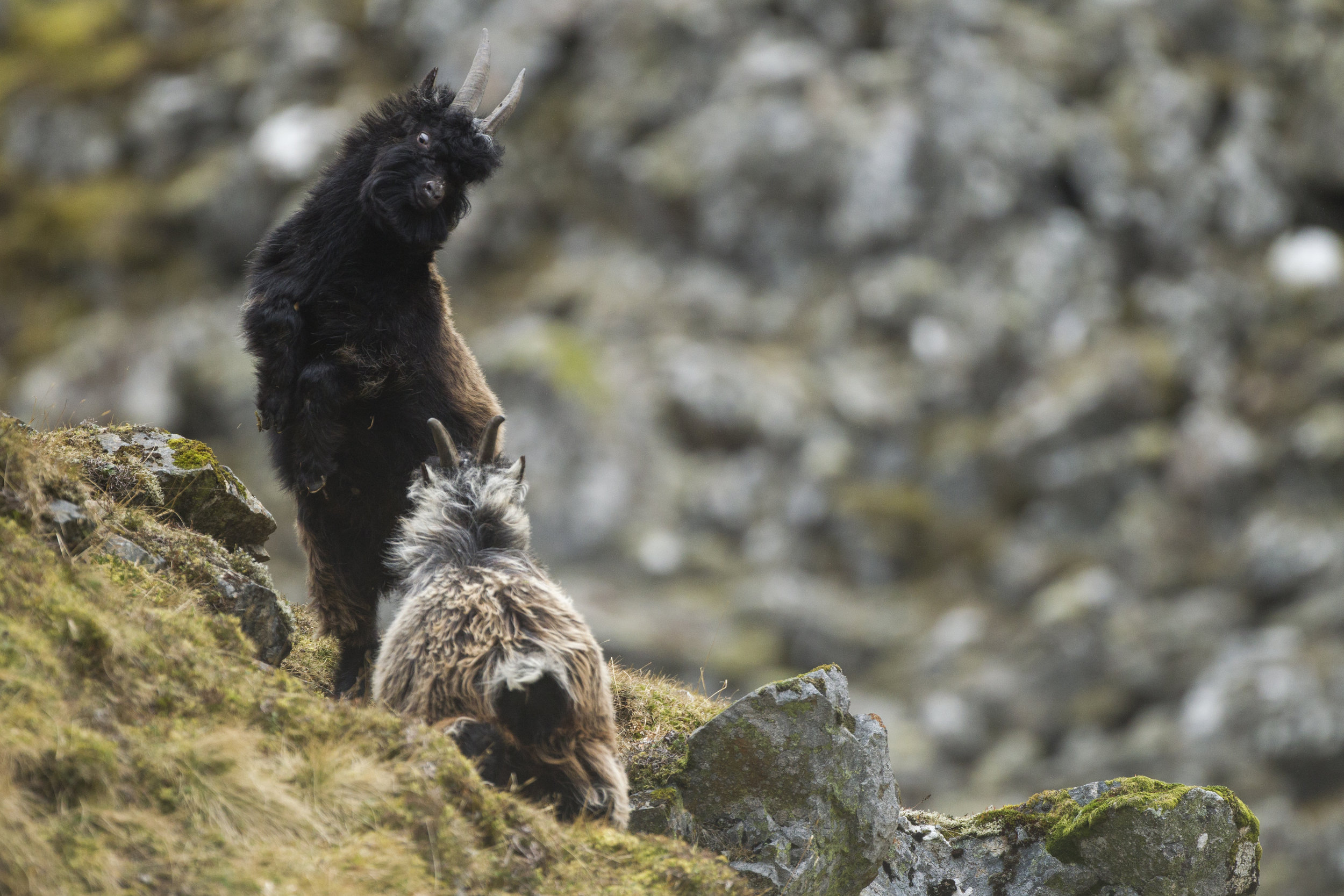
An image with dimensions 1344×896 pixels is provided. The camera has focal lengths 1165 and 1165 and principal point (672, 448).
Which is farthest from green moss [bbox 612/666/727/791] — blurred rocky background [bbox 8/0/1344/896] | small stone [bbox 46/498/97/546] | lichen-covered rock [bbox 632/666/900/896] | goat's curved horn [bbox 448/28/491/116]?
blurred rocky background [bbox 8/0/1344/896]

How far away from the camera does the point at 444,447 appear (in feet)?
28.0

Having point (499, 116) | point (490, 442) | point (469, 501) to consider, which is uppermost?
point (499, 116)

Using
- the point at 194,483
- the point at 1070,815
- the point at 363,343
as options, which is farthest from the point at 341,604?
the point at 1070,815

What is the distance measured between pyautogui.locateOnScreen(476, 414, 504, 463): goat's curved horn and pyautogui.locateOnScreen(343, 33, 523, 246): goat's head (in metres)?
1.56

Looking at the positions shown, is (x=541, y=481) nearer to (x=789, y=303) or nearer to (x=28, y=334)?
(x=789, y=303)

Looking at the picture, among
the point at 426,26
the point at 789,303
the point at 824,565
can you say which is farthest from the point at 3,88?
the point at 824,565

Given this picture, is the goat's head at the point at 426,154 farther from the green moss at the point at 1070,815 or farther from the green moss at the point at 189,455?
the green moss at the point at 1070,815

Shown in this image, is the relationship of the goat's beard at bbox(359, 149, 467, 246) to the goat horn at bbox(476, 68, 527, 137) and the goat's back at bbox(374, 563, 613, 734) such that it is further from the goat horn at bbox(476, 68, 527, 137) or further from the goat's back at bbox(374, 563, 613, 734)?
the goat's back at bbox(374, 563, 613, 734)

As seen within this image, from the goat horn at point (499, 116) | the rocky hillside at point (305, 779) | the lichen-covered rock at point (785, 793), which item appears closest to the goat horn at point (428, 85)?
the goat horn at point (499, 116)

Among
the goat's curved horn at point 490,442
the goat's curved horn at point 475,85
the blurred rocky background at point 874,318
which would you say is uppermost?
the blurred rocky background at point 874,318

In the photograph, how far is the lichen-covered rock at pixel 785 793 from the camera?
812 cm

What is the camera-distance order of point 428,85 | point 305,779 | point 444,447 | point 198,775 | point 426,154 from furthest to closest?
→ point 428,85 < point 426,154 < point 444,447 < point 305,779 < point 198,775

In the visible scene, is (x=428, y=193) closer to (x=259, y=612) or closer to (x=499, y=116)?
(x=499, y=116)

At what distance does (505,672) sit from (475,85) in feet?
16.9
